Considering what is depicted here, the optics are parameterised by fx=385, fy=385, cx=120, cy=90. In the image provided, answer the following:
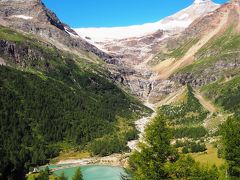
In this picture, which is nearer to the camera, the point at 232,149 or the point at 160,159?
the point at 160,159

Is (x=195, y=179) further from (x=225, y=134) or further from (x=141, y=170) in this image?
(x=225, y=134)

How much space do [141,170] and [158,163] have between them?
1960 mm

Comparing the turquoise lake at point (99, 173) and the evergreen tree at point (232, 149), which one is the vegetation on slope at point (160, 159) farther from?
the turquoise lake at point (99, 173)

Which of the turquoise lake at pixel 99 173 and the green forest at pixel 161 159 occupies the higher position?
the green forest at pixel 161 159

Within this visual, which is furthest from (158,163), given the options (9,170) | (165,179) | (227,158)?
(9,170)

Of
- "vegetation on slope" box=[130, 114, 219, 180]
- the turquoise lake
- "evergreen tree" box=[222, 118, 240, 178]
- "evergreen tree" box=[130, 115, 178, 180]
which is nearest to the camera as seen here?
"vegetation on slope" box=[130, 114, 219, 180]

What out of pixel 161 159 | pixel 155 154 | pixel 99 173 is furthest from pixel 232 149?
pixel 99 173

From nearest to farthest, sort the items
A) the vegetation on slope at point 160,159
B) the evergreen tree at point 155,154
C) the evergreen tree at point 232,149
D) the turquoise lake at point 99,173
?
the vegetation on slope at point 160,159, the evergreen tree at point 155,154, the evergreen tree at point 232,149, the turquoise lake at point 99,173

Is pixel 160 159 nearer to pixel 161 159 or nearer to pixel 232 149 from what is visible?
pixel 161 159

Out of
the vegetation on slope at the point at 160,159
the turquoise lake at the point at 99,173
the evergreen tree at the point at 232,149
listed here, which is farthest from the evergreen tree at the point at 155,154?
the turquoise lake at the point at 99,173

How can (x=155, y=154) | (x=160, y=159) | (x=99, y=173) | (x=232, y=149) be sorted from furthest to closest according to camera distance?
(x=99, y=173), (x=232, y=149), (x=155, y=154), (x=160, y=159)

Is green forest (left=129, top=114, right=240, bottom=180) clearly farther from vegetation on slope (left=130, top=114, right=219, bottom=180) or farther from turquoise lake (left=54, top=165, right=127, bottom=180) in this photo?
turquoise lake (left=54, top=165, right=127, bottom=180)

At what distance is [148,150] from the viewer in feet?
124

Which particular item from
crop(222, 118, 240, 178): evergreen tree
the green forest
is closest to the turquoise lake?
crop(222, 118, 240, 178): evergreen tree
